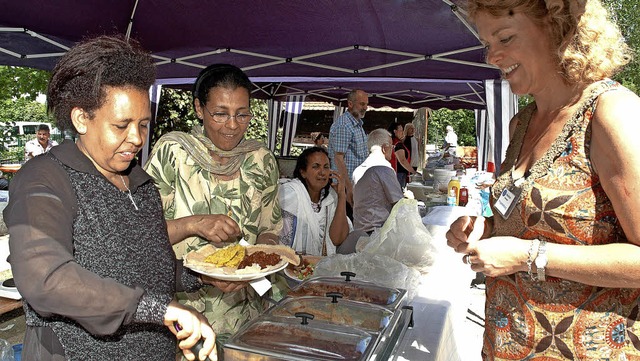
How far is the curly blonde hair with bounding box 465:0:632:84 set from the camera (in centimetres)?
109

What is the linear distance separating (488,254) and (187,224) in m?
1.07

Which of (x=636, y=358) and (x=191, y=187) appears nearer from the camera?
(x=636, y=358)

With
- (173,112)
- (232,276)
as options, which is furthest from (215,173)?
(173,112)

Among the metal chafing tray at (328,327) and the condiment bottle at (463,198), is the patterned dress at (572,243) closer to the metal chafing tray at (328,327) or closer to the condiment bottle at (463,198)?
the metal chafing tray at (328,327)

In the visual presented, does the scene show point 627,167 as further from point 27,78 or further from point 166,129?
point 27,78

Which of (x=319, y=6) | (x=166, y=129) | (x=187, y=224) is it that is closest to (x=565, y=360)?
(x=187, y=224)

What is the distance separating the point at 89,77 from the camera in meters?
1.14

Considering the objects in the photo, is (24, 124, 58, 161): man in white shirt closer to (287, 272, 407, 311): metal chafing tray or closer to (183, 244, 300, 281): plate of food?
(183, 244, 300, 281): plate of food

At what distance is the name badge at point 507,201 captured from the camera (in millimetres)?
1146

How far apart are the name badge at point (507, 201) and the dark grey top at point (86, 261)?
2.69ft

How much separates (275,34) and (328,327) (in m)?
2.90

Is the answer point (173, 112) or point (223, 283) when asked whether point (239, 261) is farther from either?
point (173, 112)

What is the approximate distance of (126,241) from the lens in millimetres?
1172

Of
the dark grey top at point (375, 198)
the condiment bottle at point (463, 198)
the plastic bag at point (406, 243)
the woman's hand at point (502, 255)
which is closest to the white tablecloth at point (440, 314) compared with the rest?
the plastic bag at point (406, 243)
